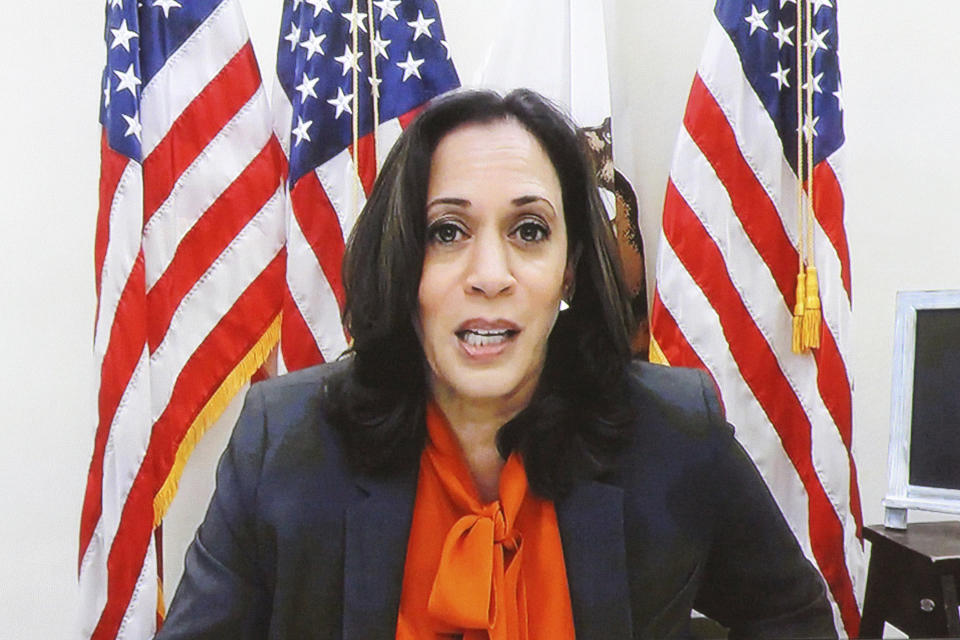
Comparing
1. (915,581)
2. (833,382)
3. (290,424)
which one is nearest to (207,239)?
(290,424)

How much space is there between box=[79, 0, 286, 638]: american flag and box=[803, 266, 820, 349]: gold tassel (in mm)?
1152

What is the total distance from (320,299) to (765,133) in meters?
1.05

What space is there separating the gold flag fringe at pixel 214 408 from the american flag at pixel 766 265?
88 centimetres

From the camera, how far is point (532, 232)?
1183mm

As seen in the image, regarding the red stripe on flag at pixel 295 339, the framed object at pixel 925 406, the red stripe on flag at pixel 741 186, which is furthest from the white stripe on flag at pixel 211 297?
the framed object at pixel 925 406

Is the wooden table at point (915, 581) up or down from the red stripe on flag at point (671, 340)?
down

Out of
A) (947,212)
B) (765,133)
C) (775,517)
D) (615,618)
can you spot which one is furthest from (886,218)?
(615,618)

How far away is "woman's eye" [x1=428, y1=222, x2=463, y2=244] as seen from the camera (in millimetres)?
1177

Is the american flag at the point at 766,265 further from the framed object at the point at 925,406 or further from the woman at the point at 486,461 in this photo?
the woman at the point at 486,461

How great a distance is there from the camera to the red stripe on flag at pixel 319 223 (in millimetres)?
2010

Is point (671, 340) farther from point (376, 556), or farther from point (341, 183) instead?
point (376, 556)

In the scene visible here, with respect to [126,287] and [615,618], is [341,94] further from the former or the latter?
[615,618]

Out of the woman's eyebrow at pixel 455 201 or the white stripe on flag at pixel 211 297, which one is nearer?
the woman's eyebrow at pixel 455 201

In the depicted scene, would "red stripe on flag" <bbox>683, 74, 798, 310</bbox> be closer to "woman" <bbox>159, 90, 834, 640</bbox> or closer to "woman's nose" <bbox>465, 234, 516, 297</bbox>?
"woman" <bbox>159, 90, 834, 640</bbox>
